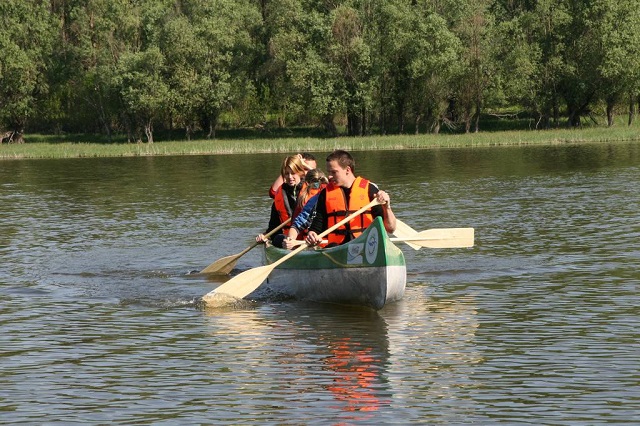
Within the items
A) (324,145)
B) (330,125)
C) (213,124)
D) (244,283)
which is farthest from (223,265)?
(213,124)

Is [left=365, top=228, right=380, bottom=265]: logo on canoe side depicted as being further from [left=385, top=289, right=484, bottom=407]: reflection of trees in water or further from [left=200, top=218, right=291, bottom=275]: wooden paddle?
[left=200, top=218, right=291, bottom=275]: wooden paddle

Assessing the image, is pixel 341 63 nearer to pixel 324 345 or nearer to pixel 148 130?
pixel 148 130

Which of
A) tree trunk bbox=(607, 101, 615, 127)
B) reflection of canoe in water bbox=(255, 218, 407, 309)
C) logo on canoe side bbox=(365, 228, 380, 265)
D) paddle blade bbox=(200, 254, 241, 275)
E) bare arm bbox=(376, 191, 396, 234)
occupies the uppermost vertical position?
tree trunk bbox=(607, 101, 615, 127)

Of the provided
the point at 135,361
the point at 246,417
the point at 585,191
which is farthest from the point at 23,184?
the point at 246,417

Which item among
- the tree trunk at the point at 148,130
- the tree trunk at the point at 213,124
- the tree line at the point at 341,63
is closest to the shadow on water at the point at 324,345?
the tree line at the point at 341,63

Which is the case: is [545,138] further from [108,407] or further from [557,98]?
[108,407]

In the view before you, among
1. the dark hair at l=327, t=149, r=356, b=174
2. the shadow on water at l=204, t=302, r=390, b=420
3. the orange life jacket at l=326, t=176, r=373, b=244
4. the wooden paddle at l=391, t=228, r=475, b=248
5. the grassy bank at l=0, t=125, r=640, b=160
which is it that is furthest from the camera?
the grassy bank at l=0, t=125, r=640, b=160

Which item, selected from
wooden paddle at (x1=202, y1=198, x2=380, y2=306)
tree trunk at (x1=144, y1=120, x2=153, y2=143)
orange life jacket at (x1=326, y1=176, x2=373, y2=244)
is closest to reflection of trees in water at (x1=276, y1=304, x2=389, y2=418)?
wooden paddle at (x1=202, y1=198, x2=380, y2=306)

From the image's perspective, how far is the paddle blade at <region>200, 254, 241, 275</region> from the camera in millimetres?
16125

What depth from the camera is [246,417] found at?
8.40 meters

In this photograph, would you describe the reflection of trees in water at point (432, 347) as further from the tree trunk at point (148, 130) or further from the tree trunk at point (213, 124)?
the tree trunk at point (148, 130)

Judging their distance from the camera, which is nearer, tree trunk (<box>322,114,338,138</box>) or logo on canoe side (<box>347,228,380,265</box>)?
logo on canoe side (<box>347,228,380,265</box>)

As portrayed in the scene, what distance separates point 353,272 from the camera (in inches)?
497

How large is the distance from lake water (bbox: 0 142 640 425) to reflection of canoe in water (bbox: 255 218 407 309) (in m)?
0.23
